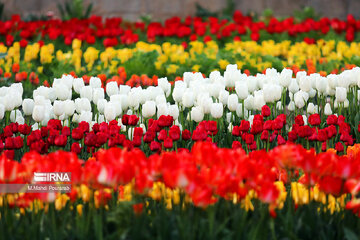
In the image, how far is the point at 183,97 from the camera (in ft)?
13.8

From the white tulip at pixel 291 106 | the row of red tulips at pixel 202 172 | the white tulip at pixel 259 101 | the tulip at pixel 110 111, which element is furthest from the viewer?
the white tulip at pixel 291 106

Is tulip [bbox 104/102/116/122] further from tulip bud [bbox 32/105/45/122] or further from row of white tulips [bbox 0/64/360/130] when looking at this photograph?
tulip bud [bbox 32/105/45/122]

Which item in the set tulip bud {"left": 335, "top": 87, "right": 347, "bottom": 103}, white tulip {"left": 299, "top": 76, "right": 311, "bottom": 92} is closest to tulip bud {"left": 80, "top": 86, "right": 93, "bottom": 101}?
white tulip {"left": 299, "top": 76, "right": 311, "bottom": 92}

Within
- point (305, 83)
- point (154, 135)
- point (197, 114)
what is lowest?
point (154, 135)

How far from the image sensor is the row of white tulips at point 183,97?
160 inches

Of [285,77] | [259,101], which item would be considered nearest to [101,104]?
[259,101]

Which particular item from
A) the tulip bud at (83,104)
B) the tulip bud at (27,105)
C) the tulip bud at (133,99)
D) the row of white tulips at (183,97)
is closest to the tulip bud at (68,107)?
the row of white tulips at (183,97)

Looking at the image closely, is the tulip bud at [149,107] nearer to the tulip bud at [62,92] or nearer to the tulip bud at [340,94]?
the tulip bud at [62,92]

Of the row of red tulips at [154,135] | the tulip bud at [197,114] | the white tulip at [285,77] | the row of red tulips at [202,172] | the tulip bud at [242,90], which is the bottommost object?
Result: the row of red tulips at [202,172]

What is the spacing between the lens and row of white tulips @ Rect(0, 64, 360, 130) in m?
4.06

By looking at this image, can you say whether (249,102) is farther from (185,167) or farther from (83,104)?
(185,167)

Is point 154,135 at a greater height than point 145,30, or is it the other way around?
point 145,30

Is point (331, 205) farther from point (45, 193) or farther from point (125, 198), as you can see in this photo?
point (45, 193)

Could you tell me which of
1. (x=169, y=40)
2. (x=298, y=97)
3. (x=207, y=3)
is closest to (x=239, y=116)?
(x=298, y=97)
